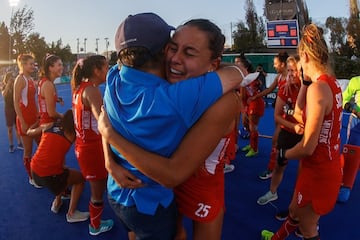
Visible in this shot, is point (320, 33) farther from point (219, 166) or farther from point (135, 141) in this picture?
point (135, 141)

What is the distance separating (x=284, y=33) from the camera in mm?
14594

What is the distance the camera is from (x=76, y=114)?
2.81m

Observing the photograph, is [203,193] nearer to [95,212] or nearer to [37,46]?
[95,212]

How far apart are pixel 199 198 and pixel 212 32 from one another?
2.80 feet

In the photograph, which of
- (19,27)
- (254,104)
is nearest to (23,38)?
(19,27)

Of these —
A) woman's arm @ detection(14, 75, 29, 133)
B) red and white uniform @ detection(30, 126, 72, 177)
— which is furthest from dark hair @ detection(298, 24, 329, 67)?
woman's arm @ detection(14, 75, 29, 133)

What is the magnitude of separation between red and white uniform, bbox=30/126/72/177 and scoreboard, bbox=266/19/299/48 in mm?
13396

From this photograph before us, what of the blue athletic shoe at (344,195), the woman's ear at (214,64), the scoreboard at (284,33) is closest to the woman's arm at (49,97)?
the woman's ear at (214,64)

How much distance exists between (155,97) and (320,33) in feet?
4.85

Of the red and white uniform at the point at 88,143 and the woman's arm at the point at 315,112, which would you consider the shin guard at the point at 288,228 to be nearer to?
the woman's arm at the point at 315,112

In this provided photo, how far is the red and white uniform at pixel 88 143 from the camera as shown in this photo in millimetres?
2768

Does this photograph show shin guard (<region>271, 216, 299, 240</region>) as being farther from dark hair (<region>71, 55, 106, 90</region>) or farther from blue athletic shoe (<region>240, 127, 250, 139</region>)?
blue athletic shoe (<region>240, 127, 250, 139</region>)

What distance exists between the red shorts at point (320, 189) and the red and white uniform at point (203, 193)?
718 millimetres

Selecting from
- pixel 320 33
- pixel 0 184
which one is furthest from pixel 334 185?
pixel 0 184
